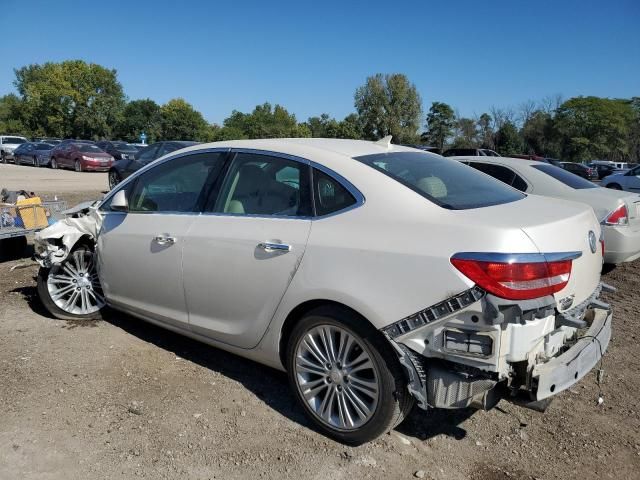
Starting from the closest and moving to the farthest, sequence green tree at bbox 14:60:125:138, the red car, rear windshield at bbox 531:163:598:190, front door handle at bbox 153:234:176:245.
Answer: front door handle at bbox 153:234:176:245, rear windshield at bbox 531:163:598:190, the red car, green tree at bbox 14:60:125:138

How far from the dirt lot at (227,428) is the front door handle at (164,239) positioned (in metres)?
0.94

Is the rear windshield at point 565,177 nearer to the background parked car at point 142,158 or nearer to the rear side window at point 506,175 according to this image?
the rear side window at point 506,175

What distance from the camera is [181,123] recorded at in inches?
2977

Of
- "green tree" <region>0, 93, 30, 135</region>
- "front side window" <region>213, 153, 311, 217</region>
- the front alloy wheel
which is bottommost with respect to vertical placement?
"green tree" <region>0, 93, 30, 135</region>

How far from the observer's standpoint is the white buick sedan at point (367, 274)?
2564mm

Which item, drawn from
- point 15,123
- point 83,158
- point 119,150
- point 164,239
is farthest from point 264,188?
point 15,123

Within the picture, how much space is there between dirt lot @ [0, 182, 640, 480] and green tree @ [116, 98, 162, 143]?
73.7 m

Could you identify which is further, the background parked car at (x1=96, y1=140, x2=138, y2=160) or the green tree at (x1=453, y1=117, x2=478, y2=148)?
the green tree at (x1=453, y1=117, x2=478, y2=148)

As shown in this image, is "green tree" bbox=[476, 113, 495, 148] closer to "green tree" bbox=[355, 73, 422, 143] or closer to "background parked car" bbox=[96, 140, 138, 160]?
"green tree" bbox=[355, 73, 422, 143]

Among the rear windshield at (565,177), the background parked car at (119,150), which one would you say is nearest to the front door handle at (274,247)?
the rear windshield at (565,177)

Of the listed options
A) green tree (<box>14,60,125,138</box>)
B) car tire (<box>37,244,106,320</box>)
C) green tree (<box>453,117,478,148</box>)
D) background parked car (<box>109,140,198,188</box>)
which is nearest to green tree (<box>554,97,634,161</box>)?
green tree (<box>453,117,478,148</box>)

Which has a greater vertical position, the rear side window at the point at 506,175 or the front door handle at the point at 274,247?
the front door handle at the point at 274,247

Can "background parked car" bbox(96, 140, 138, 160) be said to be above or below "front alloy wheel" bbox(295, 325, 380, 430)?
below

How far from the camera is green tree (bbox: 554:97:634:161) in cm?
5908
